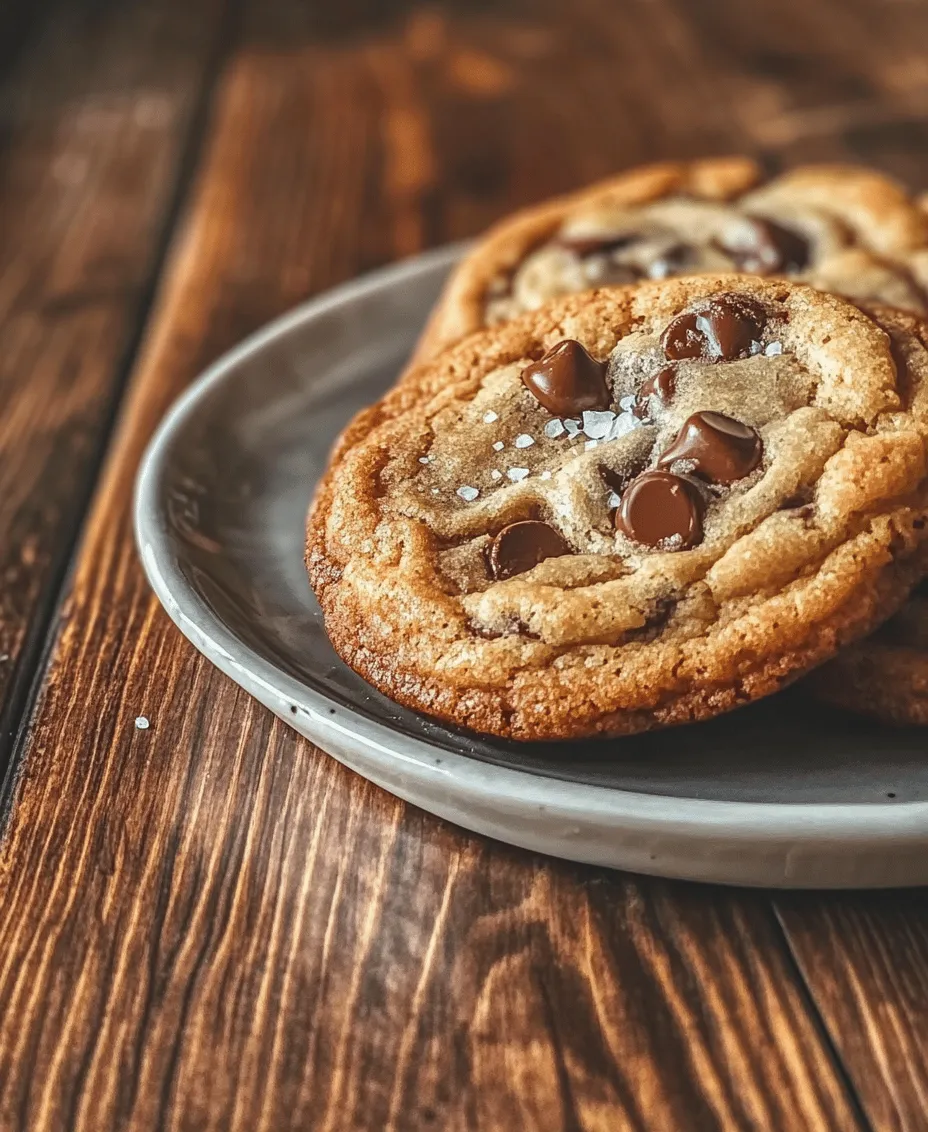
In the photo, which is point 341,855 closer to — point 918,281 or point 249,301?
point 918,281

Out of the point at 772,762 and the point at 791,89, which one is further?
the point at 791,89

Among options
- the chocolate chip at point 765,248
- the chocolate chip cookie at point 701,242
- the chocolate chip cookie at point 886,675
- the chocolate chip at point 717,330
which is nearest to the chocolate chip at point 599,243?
the chocolate chip cookie at point 701,242

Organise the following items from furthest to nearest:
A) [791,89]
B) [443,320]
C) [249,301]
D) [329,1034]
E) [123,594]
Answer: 1. [791,89]
2. [249,301]
3. [443,320]
4. [123,594]
5. [329,1034]

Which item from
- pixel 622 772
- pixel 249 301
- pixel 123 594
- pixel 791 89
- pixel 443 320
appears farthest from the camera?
pixel 791 89

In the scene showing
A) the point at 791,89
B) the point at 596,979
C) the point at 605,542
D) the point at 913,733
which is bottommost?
the point at 791,89

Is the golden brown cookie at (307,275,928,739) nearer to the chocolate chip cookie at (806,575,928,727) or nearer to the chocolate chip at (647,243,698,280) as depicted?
the chocolate chip cookie at (806,575,928,727)

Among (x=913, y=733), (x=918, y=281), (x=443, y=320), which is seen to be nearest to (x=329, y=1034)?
(x=913, y=733)

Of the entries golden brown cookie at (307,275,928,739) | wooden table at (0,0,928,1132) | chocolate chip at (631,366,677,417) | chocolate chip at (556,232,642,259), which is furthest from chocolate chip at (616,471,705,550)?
chocolate chip at (556,232,642,259)

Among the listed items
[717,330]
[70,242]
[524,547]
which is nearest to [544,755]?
[524,547]
